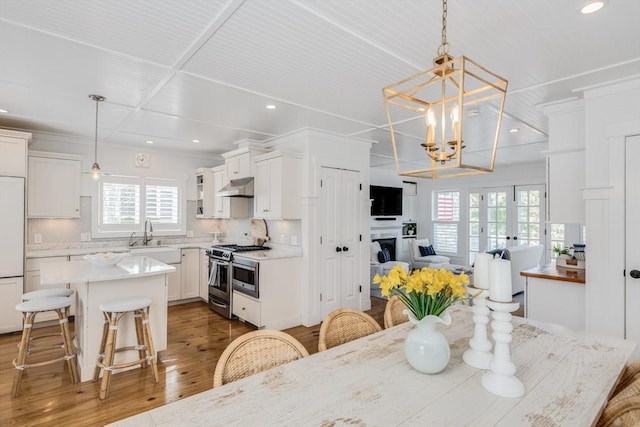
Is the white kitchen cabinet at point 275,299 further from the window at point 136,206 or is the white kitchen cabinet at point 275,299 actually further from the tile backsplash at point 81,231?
the window at point 136,206

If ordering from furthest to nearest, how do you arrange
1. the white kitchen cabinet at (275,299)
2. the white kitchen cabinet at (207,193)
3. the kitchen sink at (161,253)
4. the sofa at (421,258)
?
1. the sofa at (421,258)
2. the white kitchen cabinet at (207,193)
3. the kitchen sink at (161,253)
4. the white kitchen cabinet at (275,299)

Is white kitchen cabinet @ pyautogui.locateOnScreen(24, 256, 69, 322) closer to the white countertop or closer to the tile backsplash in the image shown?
the tile backsplash

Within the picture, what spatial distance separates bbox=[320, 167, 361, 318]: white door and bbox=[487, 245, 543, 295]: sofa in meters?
2.64

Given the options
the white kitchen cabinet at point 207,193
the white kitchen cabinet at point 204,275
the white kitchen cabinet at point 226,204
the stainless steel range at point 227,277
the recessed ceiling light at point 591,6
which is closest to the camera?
the recessed ceiling light at point 591,6

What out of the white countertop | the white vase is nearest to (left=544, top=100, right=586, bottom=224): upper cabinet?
the white vase

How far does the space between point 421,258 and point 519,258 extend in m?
2.15

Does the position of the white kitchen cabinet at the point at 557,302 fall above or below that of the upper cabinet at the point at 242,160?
below

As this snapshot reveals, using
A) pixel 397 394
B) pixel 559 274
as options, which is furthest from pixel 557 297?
pixel 397 394

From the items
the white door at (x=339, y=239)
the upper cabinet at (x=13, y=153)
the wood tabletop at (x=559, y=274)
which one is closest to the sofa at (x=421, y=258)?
the white door at (x=339, y=239)

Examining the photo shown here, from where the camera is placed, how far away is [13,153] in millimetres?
3955

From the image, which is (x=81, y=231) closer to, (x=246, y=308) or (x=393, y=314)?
(x=246, y=308)

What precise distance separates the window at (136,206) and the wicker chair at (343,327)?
15.2ft

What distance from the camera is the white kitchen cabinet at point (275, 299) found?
13.2 ft

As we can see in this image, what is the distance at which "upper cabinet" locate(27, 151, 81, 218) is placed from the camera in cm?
440
